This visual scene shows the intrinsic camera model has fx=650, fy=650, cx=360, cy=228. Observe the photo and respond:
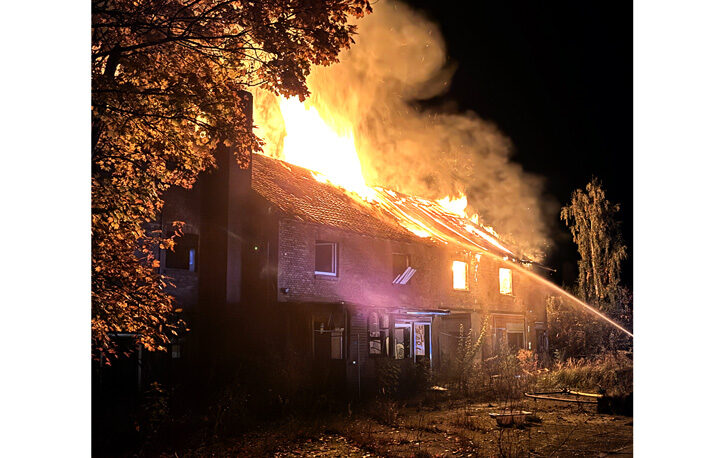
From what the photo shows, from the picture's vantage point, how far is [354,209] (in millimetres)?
21203

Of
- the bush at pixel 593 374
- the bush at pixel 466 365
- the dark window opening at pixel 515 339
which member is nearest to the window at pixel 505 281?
the dark window opening at pixel 515 339

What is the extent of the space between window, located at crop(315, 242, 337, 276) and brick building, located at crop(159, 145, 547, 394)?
3cm

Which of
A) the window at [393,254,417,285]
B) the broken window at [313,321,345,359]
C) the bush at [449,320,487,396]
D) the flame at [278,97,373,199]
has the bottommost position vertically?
the bush at [449,320,487,396]

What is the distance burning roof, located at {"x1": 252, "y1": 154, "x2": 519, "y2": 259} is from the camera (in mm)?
19047

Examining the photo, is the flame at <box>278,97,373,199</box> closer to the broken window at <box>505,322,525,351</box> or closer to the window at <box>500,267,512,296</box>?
→ the window at <box>500,267,512,296</box>

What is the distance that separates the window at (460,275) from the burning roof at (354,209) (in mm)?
818

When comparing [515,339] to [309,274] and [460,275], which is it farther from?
[309,274]

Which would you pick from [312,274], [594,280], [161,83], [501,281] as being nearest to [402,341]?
[312,274]

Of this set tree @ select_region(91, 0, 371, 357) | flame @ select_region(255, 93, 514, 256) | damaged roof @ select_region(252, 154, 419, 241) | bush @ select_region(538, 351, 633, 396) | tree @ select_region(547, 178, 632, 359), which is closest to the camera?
tree @ select_region(91, 0, 371, 357)

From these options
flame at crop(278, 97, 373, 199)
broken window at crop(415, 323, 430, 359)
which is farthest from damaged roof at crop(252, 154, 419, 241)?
broken window at crop(415, 323, 430, 359)

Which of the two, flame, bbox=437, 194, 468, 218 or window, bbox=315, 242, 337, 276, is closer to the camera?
window, bbox=315, 242, 337, 276

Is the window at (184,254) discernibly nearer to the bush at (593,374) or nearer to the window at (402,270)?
the window at (402,270)

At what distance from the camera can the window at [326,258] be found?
19281 millimetres
